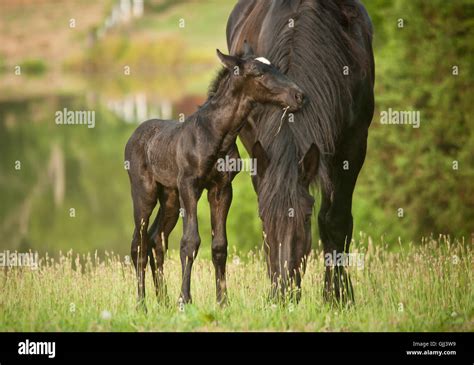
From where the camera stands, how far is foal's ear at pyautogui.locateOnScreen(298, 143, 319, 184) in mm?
7359

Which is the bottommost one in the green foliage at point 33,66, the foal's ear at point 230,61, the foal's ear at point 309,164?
the foal's ear at point 309,164

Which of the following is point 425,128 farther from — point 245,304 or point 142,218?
point 245,304

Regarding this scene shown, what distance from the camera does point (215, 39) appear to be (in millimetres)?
37000

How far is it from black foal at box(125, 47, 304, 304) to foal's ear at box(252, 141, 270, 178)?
0.34 metres

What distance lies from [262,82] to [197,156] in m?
0.77

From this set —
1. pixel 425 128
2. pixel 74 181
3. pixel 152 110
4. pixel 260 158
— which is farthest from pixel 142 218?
pixel 152 110

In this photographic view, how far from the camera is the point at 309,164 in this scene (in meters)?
→ 7.38

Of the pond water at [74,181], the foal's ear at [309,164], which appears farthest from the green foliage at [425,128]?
the foal's ear at [309,164]

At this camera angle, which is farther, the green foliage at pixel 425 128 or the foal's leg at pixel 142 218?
the green foliage at pixel 425 128

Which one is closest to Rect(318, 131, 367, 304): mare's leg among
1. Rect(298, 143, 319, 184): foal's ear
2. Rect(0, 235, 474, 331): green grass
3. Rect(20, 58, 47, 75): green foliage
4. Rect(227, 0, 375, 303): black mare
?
Rect(227, 0, 375, 303): black mare

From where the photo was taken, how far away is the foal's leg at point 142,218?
8367 millimetres

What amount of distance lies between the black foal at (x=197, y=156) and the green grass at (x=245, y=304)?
0.30 meters

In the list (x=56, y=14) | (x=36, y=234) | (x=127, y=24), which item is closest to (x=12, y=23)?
(x=56, y=14)

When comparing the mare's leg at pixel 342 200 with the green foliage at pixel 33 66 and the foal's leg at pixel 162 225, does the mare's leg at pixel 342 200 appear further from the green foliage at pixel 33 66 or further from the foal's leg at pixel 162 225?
the green foliage at pixel 33 66
